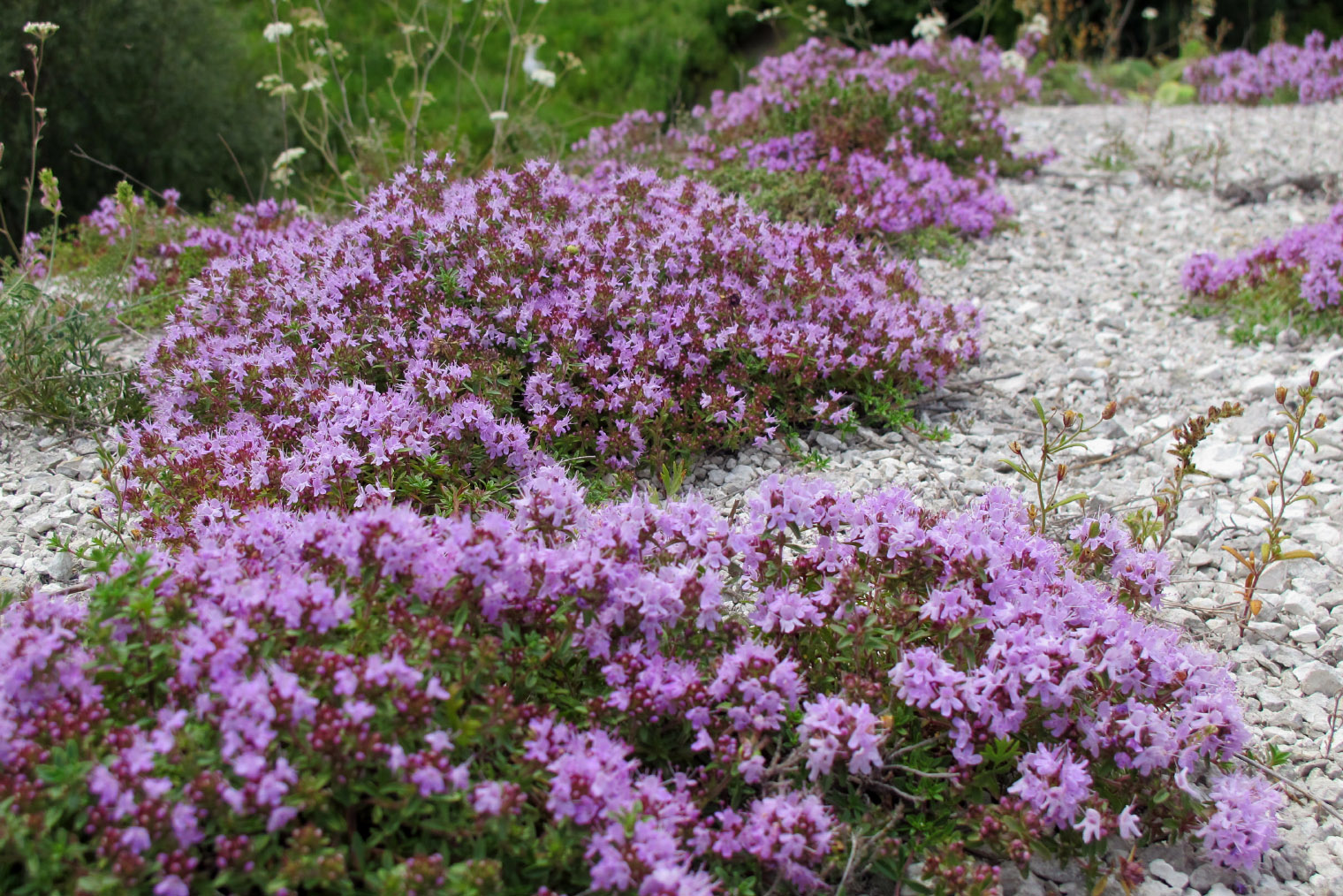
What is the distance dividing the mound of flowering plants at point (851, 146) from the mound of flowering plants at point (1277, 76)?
3.31m

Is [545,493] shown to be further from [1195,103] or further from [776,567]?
[1195,103]

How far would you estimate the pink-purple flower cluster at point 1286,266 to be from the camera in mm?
4879

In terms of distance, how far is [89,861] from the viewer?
174 cm

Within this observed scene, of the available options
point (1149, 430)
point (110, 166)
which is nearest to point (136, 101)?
point (110, 166)

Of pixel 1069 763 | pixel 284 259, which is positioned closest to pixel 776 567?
pixel 1069 763

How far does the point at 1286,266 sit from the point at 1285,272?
100 mm

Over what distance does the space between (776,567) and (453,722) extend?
0.91 metres

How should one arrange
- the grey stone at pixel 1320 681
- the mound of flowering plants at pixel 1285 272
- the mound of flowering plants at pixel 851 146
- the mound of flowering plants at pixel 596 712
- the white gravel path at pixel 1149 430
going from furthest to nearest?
1. the mound of flowering plants at pixel 851 146
2. the mound of flowering plants at pixel 1285 272
3. the grey stone at pixel 1320 681
4. the white gravel path at pixel 1149 430
5. the mound of flowering plants at pixel 596 712

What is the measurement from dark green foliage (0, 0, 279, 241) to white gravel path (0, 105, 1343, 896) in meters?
4.07

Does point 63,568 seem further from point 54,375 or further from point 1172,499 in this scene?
point 1172,499

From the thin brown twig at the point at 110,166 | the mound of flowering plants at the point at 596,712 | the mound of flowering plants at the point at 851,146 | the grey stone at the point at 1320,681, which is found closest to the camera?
the mound of flowering plants at the point at 596,712

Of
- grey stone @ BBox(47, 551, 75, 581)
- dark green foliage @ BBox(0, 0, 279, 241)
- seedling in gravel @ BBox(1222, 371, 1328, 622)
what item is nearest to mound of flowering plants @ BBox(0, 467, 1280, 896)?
seedling in gravel @ BBox(1222, 371, 1328, 622)

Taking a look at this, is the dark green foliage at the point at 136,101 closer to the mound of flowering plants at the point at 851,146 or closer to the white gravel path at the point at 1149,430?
the mound of flowering plants at the point at 851,146

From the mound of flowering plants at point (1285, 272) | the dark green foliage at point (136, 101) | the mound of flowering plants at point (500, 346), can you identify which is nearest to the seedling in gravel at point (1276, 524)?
the mound of flowering plants at point (500, 346)
